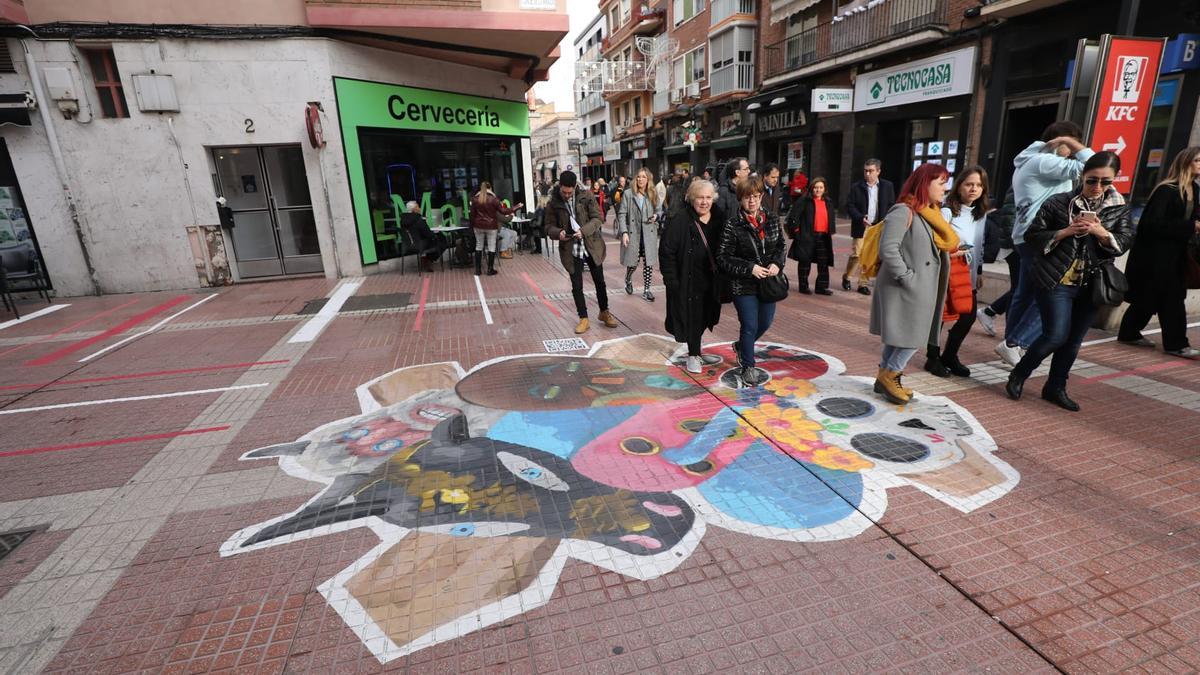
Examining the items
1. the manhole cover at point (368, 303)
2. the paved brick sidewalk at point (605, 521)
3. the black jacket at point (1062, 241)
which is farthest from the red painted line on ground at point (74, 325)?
the black jacket at point (1062, 241)

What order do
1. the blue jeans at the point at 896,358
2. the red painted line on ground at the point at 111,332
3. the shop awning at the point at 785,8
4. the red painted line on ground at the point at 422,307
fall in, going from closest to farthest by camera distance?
the blue jeans at the point at 896,358
the red painted line on ground at the point at 111,332
the red painted line on ground at the point at 422,307
the shop awning at the point at 785,8

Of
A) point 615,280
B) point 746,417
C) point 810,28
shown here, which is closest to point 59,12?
point 615,280

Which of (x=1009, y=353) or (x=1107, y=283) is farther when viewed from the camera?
(x=1009, y=353)

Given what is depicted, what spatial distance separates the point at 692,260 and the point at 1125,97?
552 cm

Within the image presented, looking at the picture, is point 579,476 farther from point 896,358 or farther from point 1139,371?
point 1139,371

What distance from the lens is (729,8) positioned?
961 inches

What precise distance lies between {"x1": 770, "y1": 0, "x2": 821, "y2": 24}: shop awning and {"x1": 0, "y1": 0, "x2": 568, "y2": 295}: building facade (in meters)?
12.4

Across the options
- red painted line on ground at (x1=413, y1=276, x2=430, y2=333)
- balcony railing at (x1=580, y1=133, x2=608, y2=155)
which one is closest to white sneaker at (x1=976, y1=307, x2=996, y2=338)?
red painted line on ground at (x1=413, y1=276, x2=430, y2=333)

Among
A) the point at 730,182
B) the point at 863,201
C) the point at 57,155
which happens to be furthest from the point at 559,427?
the point at 57,155

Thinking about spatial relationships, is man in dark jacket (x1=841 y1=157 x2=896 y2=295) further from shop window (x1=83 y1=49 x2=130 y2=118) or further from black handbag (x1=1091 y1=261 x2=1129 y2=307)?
shop window (x1=83 y1=49 x2=130 y2=118)

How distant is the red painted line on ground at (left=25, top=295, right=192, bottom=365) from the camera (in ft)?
23.0

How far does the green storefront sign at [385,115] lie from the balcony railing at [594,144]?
3196 centimetres

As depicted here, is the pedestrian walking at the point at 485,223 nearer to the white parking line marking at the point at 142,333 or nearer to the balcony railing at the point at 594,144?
the white parking line marking at the point at 142,333

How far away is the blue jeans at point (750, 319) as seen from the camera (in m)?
Result: 4.79
